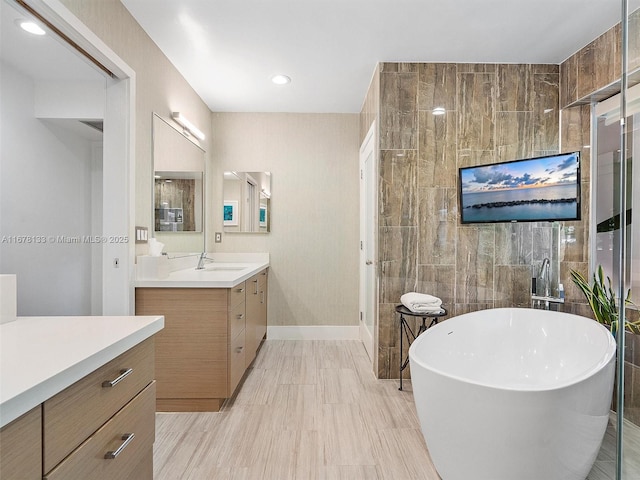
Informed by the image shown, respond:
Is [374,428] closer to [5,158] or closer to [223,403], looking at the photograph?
[223,403]

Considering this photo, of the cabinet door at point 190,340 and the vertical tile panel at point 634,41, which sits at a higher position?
the vertical tile panel at point 634,41

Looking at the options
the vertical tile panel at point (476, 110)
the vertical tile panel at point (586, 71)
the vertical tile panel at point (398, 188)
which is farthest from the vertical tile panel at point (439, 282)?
the vertical tile panel at point (586, 71)

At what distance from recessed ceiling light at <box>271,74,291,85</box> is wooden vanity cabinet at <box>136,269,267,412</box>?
197 centimetres

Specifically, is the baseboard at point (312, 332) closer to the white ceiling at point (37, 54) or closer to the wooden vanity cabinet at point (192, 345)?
the wooden vanity cabinet at point (192, 345)

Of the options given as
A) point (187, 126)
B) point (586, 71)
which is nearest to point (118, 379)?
point (187, 126)

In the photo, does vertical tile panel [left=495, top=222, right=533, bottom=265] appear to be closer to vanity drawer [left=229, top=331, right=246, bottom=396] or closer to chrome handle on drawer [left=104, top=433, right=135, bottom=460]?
vanity drawer [left=229, top=331, right=246, bottom=396]

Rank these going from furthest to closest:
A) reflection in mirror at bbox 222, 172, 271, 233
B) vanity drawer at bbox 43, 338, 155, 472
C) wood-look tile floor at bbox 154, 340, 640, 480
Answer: reflection in mirror at bbox 222, 172, 271, 233
wood-look tile floor at bbox 154, 340, 640, 480
vanity drawer at bbox 43, 338, 155, 472

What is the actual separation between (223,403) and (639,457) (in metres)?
2.24

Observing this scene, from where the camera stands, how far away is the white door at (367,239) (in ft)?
10.6

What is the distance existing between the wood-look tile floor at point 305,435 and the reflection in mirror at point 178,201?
1435 mm

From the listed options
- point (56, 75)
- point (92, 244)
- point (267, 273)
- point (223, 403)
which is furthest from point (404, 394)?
point (56, 75)

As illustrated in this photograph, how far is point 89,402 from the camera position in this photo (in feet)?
2.94

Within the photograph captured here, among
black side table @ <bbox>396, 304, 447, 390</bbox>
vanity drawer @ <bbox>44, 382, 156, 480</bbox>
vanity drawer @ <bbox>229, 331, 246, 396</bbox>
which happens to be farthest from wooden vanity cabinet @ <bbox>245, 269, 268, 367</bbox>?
vanity drawer @ <bbox>44, 382, 156, 480</bbox>

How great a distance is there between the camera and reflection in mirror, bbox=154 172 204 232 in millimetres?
2760
